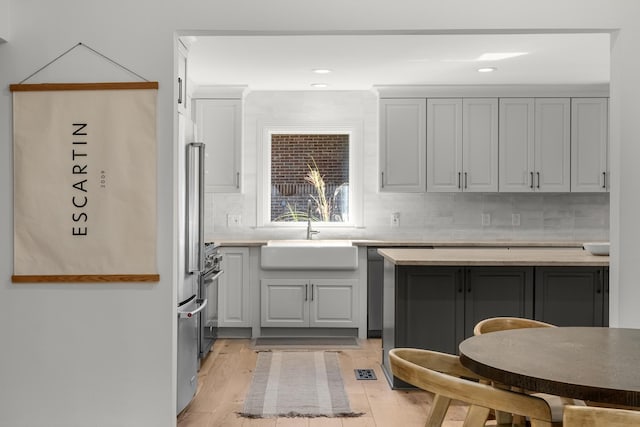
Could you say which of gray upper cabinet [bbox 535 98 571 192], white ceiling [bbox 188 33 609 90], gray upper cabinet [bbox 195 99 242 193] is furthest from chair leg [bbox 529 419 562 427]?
gray upper cabinet [bbox 535 98 571 192]

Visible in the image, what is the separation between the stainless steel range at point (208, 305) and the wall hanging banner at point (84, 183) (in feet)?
3.60

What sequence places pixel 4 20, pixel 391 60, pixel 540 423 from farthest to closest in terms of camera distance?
pixel 391 60, pixel 4 20, pixel 540 423

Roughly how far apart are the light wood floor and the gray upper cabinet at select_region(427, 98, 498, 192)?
6.43 feet

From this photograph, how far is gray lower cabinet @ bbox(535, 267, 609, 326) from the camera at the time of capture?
4277 mm

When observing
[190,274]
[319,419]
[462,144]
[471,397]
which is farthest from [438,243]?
[471,397]

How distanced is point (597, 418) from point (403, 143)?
16.0 feet

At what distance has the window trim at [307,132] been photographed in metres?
6.60

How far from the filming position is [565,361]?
6.33 feet

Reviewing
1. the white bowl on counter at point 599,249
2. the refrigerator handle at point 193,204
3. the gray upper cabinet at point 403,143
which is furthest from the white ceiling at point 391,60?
the white bowl on counter at point 599,249

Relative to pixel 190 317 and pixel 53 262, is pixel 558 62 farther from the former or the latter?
pixel 53 262

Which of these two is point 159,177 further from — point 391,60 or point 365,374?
point 391,60

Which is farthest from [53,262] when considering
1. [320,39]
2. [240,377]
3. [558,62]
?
[558,62]

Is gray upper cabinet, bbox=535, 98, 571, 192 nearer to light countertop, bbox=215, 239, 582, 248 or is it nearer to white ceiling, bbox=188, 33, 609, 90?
white ceiling, bbox=188, 33, 609, 90

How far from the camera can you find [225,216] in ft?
21.6
